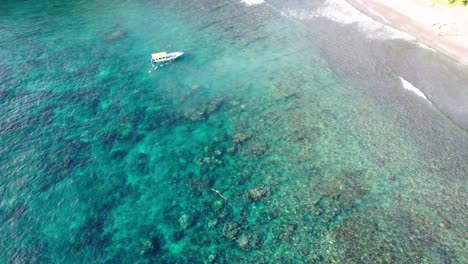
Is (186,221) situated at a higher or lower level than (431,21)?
lower

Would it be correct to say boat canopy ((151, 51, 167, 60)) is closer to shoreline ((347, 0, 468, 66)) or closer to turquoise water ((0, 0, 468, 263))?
turquoise water ((0, 0, 468, 263))

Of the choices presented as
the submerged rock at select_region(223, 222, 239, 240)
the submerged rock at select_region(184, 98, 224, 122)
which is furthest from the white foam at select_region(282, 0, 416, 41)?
the submerged rock at select_region(223, 222, 239, 240)

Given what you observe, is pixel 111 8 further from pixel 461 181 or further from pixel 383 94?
pixel 461 181

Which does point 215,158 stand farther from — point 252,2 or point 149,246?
point 252,2

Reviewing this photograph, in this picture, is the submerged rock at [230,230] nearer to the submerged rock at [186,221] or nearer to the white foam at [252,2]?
the submerged rock at [186,221]

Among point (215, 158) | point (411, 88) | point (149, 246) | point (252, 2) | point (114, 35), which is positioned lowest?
point (149, 246)

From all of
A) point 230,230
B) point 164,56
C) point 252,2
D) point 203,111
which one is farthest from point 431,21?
point 230,230

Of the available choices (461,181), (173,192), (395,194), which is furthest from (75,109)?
(461,181)

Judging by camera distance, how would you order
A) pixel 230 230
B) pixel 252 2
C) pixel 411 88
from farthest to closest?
pixel 252 2, pixel 411 88, pixel 230 230
